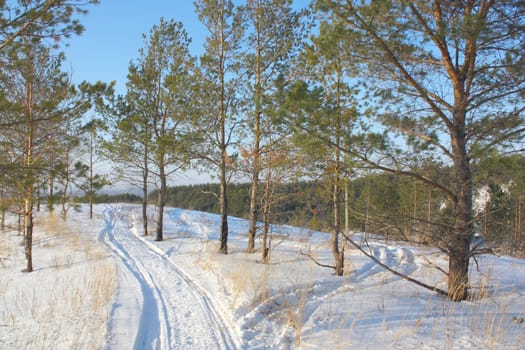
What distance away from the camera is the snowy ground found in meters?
3.65

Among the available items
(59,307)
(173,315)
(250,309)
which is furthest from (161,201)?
(250,309)

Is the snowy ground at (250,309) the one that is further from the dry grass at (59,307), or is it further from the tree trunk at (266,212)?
the tree trunk at (266,212)

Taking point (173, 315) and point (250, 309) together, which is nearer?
point (173, 315)

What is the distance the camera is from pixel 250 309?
487 centimetres

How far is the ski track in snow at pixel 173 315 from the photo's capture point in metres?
3.83

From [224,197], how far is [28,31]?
696 centimetres

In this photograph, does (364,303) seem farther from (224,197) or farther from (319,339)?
(224,197)

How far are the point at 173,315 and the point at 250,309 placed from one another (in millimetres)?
1202

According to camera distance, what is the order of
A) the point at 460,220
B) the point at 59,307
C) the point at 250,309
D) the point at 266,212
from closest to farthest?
the point at 460,220 → the point at 250,309 → the point at 59,307 → the point at 266,212

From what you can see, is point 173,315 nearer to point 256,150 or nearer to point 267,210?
point 267,210

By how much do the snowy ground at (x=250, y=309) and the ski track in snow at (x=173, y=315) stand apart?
16 millimetres

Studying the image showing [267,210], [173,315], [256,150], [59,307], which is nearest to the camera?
[173,315]

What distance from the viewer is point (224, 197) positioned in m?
10.5

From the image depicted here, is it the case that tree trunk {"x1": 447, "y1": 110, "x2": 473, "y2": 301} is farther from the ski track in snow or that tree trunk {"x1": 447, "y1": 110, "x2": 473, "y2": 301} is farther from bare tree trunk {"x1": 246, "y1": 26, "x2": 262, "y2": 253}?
bare tree trunk {"x1": 246, "y1": 26, "x2": 262, "y2": 253}
